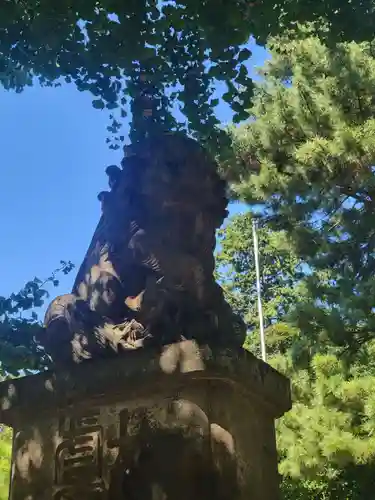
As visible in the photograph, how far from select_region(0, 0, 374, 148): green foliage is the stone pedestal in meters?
2.17

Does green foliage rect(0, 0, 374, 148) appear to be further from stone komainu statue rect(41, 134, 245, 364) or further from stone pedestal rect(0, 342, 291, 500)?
stone pedestal rect(0, 342, 291, 500)

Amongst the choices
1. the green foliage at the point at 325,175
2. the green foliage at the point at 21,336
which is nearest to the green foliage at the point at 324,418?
the green foliage at the point at 325,175

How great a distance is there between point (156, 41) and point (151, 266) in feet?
6.00

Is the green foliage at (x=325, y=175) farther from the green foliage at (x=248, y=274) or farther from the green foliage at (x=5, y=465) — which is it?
the green foliage at (x=248, y=274)

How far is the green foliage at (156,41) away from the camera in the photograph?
4.21 metres

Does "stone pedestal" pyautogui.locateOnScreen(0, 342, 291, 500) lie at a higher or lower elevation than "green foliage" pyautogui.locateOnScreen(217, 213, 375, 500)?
lower

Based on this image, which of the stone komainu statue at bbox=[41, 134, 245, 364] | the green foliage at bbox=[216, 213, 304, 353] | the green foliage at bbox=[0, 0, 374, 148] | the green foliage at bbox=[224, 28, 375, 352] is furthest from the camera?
the green foliage at bbox=[216, 213, 304, 353]

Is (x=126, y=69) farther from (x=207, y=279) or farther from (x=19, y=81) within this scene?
(x=207, y=279)

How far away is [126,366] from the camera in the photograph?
2967mm

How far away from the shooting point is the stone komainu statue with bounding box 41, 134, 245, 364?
3160 millimetres

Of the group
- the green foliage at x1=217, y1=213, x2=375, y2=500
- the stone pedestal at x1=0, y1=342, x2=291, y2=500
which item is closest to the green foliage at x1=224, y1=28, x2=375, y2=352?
the green foliage at x1=217, y1=213, x2=375, y2=500

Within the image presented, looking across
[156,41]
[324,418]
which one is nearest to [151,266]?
[156,41]

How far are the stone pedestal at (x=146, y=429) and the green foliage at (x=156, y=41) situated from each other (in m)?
2.17

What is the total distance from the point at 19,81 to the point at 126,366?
2782 mm
